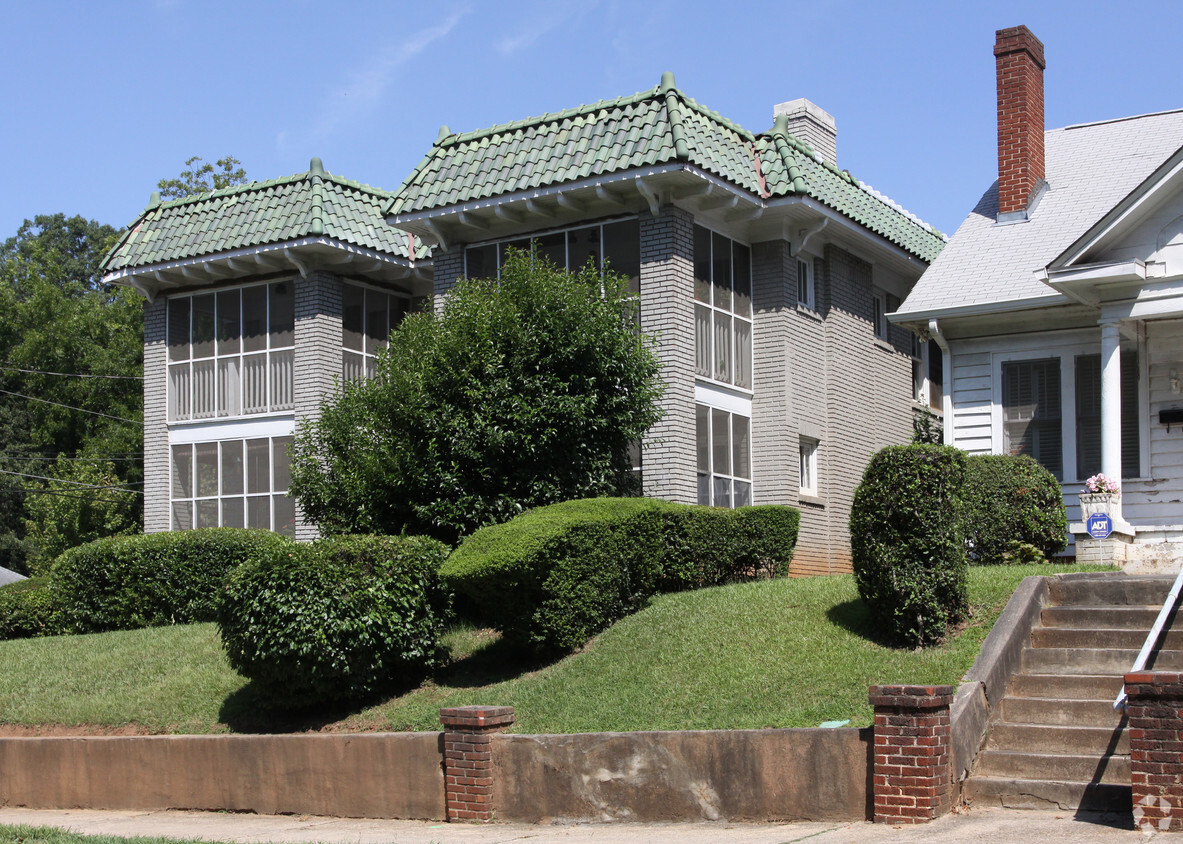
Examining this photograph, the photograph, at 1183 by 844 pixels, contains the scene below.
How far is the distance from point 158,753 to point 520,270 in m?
7.08

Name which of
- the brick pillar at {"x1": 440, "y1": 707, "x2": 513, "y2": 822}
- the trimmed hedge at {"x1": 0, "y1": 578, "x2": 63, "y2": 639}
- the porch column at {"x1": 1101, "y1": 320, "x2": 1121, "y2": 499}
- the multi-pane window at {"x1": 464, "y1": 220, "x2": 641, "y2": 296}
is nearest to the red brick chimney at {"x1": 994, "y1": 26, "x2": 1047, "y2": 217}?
the porch column at {"x1": 1101, "y1": 320, "x2": 1121, "y2": 499}

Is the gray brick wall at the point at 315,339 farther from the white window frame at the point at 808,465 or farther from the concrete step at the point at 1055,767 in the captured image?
→ the concrete step at the point at 1055,767

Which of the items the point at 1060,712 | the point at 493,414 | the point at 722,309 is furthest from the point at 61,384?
the point at 1060,712

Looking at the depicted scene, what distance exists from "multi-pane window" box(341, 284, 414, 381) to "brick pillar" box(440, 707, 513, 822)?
1370 centimetres

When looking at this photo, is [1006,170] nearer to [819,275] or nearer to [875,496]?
[819,275]

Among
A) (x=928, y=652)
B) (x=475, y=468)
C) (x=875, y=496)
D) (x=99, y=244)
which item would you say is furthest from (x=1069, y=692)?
(x=99, y=244)

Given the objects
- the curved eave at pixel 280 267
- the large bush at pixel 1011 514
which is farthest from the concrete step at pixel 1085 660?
the curved eave at pixel 280 267

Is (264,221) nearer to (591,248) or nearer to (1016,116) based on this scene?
(591,248)

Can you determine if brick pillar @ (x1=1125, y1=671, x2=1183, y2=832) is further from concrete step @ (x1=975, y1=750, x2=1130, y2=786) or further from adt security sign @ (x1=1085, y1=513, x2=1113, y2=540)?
adt security sign @ (x1=1085, y1=513, x2=1113, y2=540)

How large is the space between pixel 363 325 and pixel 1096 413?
518 inches

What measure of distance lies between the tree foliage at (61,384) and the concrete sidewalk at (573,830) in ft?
99.1

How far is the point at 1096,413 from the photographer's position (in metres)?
18.3

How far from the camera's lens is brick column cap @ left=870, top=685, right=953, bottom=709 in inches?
367

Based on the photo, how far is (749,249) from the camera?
70.7 ft
